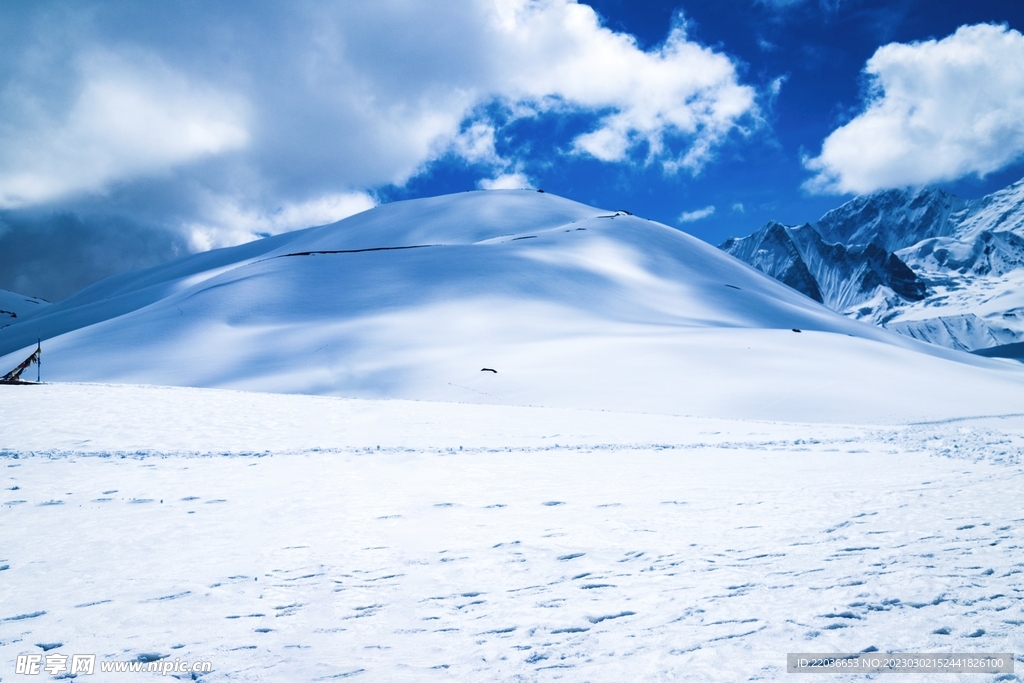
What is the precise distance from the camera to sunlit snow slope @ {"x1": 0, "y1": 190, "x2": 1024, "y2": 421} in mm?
24297

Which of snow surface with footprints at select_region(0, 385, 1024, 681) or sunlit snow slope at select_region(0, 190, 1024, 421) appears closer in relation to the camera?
snow surface with footprints at select_region(0, 385, 1024, 681)

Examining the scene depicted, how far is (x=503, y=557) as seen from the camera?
646 centimetres

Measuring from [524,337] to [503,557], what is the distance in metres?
30.2

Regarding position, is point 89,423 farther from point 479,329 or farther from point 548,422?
Result: point 479,329

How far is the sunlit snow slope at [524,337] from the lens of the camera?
24.3 m

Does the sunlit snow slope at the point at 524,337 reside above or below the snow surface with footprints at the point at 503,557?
above

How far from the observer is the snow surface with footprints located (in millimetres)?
4609

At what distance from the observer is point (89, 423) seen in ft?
46.9

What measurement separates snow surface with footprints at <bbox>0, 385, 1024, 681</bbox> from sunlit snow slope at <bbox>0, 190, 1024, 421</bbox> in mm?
12411

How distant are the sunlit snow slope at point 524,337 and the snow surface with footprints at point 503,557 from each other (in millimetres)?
12411

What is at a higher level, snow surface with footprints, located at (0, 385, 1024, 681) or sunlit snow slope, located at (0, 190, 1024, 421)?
sunlit snow slope, located at (0, 190, 1024, 421)

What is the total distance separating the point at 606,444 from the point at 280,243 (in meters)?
83.5

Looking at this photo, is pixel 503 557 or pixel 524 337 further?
pixel 524 337

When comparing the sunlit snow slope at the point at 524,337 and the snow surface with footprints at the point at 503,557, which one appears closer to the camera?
the snow surface with footprints at the point at 503,557
